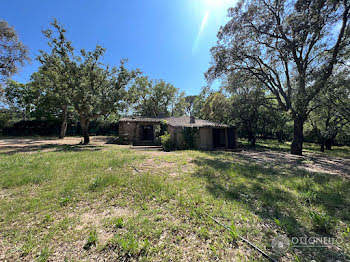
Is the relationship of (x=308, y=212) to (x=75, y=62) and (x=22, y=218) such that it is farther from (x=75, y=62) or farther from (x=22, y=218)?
(x=75, y=62)

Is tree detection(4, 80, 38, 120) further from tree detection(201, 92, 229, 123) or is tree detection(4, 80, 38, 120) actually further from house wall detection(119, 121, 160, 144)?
tree detection(201, 92, 229, 123)

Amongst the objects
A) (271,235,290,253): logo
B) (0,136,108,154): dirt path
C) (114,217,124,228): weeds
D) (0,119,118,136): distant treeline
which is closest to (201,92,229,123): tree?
(0,136,108,154): dirt path

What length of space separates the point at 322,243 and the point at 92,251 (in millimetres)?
3538

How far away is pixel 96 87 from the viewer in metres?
11.9

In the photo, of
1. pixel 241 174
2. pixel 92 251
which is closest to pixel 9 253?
pixel 92 251

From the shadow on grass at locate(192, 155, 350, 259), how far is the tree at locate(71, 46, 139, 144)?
8975 millimetres

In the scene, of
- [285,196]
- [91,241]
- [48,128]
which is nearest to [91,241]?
[91,241]

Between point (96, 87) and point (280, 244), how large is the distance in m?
13.9

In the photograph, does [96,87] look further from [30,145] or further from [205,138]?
[205,138]

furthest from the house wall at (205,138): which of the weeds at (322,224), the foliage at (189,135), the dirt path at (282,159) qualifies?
the weeds at (322,224)

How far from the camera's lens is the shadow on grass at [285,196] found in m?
2.67

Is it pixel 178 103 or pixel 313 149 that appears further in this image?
pixel 178 103

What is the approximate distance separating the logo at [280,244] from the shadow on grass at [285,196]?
21cm

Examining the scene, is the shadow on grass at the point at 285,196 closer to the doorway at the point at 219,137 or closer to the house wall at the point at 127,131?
the doorway at the point at 219,137
